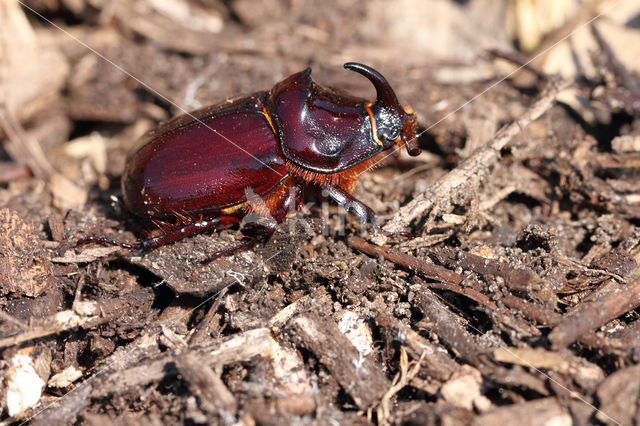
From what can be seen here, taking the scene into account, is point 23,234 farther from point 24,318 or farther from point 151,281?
point 151,281

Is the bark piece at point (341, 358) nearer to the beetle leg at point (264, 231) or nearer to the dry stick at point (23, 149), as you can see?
the beetle leg at point (264, 231)

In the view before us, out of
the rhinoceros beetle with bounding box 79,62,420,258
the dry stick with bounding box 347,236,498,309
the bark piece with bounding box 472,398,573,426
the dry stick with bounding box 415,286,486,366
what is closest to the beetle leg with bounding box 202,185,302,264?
the rhinoceros beetle with bounding box 79,62,420,258

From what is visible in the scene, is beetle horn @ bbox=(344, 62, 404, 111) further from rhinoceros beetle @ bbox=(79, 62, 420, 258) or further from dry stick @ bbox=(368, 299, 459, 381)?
dry stick @ bbox=(368, 299, 459, 381)

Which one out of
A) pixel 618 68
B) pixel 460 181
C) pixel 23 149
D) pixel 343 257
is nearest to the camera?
pixel 343 257

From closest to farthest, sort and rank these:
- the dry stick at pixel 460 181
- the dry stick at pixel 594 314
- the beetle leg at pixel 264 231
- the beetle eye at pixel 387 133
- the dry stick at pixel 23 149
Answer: the dry stick at pixel 594 314 → the beetle leg at pixel 264 231 → the dry stick at pixel 460 181 → the beetle eye at pixel 387 133 → the dry stick at pixel 23 149

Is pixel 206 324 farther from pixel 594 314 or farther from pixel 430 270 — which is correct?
pixel 594 314

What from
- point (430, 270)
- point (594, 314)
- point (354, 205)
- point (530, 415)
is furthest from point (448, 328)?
point (354, 205)

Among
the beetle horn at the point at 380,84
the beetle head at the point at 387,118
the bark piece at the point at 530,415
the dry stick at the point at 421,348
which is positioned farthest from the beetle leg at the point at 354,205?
the bark piece at the point at 530,415
